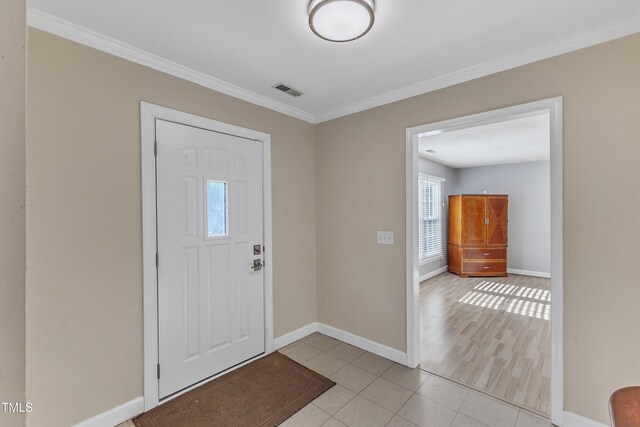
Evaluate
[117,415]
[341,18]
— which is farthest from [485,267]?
[117,415]

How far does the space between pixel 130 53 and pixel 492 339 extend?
13.8 ft

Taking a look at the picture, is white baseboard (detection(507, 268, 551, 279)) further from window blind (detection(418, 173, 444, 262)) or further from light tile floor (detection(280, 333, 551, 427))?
light tile floor (detection(280, 333, 551, 427))

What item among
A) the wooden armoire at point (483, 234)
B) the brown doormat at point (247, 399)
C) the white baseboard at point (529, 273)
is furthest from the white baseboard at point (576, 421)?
the white baseboard at point (529, 273)

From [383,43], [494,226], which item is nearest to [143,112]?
[383,43]

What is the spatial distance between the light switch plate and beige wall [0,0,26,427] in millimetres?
2546

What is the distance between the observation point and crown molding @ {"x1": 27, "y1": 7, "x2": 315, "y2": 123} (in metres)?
1.60

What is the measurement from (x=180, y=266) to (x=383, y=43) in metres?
2.19

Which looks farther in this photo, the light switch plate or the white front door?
the light switch plate

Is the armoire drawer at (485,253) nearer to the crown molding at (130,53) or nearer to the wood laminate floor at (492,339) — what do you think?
the wood laminate floor at (492,339)

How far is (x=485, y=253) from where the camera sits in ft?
19.1

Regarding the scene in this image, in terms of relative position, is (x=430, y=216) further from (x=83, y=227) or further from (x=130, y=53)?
(x=83, y=227)

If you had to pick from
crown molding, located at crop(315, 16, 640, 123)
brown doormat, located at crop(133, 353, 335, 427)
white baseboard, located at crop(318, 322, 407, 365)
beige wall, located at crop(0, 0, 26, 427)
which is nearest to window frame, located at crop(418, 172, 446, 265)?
white baseboard, located at crop(318, 322, 407, 365)

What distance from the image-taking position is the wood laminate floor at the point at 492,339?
2.27 metres

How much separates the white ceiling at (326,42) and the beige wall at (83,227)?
0.69ft
